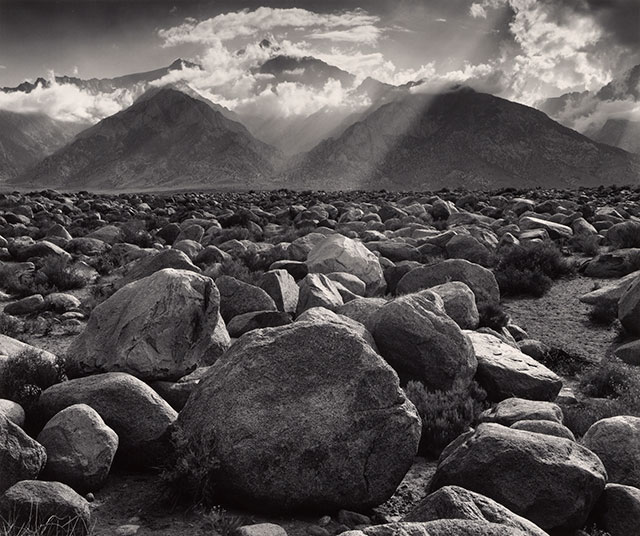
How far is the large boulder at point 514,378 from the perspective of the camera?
26.7 ft

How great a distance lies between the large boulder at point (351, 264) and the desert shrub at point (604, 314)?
426 centimetres

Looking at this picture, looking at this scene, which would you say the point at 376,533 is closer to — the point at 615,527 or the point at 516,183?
the point at 615,527

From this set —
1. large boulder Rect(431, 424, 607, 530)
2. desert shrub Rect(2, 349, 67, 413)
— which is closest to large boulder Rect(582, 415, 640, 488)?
large boulder Rect(431, 424, 607, 530)

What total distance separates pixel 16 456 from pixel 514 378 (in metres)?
5.93

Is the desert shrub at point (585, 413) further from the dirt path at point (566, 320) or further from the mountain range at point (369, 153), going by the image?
the mountain range at point (369, 153)

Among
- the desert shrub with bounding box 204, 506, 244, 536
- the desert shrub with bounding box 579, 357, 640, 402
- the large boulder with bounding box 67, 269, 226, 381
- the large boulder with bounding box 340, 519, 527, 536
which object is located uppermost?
the large boulder with bounding box 67, 269, 226, 381

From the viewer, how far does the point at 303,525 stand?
17.4 feet

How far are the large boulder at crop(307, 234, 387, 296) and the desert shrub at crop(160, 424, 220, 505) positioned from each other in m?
7.72

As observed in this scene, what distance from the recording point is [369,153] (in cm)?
15812

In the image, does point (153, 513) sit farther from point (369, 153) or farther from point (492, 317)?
point (369, 153)

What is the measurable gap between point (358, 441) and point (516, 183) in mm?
142865

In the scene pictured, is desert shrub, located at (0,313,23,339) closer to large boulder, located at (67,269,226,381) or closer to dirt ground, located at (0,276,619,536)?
large boulder, located at (67,269,226,381)

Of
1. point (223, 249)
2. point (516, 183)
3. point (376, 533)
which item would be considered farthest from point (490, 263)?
point (516, 183)

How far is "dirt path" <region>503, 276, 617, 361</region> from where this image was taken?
11.3 metres
